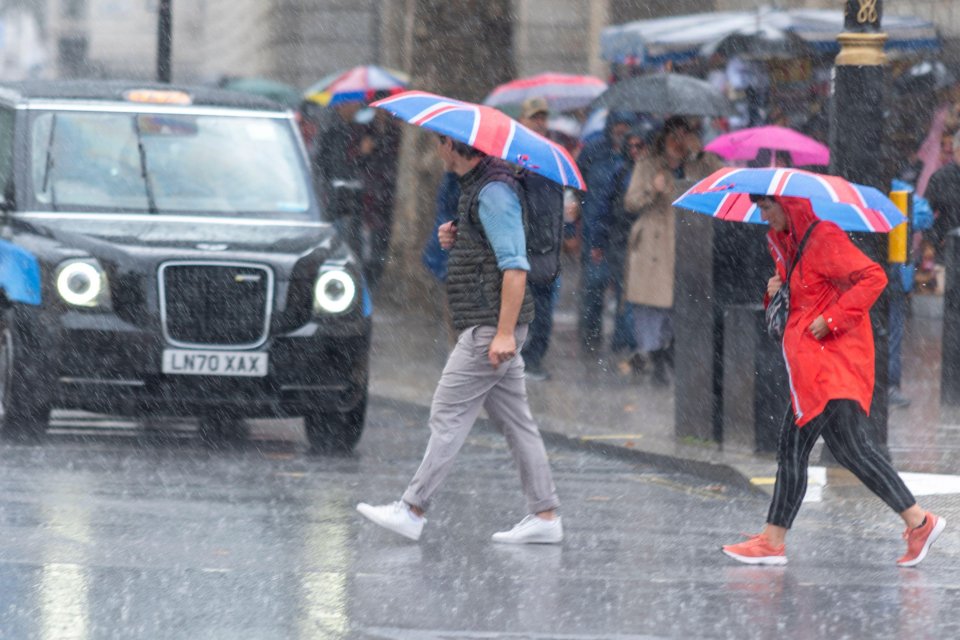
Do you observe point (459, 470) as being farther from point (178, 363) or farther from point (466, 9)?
point (466, 9)

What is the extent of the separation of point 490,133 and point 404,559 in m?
1.65

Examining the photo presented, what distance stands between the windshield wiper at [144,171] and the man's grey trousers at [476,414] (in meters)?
3.62

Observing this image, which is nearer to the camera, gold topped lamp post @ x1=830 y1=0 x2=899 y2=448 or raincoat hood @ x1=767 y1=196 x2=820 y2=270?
raincoat hood @ x1=767 y1=196 x2=820 y2=270

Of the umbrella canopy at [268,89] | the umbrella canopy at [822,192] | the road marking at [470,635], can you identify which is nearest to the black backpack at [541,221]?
the umbrella canopy at [822,192]

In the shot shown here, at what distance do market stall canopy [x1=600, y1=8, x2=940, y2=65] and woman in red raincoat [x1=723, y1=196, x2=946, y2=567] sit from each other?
11.2 meters

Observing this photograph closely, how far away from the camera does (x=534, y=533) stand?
8.20m

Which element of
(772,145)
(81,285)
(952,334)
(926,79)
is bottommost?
(952,334)

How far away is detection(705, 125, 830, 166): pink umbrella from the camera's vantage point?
526 inches

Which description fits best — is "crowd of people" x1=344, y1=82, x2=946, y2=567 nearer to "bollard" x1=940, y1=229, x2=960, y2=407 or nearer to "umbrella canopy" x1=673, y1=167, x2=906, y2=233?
"umbrella canopy" x1=673, y1=167, x2=906, y2=233

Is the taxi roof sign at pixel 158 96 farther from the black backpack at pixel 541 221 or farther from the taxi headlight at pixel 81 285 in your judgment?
the black backpack at pixel 541 221

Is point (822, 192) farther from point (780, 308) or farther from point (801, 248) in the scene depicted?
point (780, 308)

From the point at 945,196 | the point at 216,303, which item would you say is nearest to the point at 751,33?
the point at 945,196

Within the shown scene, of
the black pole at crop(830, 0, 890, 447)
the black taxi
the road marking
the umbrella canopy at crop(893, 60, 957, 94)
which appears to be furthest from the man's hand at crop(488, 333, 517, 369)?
the umbrella canopy at crop(893, 60, 957, 94)

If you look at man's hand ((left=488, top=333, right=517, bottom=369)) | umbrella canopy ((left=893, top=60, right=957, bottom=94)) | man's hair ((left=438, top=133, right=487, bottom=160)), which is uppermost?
man's hair ((left=438, top=133, right=487, bottom=160))
